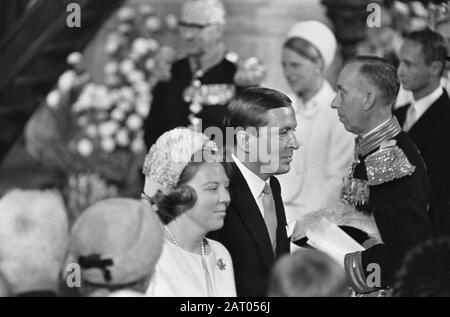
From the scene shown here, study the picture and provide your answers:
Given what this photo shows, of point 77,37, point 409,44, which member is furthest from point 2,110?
point 409,44

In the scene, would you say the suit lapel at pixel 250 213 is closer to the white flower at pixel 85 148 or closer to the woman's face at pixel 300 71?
the woman's face at pixel 300 71

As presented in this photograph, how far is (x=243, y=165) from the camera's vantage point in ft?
17.8

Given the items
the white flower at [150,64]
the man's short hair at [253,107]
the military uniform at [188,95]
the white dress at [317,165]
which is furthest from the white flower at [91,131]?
the man's short hair at [253,107]

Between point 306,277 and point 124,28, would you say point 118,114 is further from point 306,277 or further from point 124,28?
point 306,277

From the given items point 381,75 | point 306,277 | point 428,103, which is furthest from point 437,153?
point 306,277

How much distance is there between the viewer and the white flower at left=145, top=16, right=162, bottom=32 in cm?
1025

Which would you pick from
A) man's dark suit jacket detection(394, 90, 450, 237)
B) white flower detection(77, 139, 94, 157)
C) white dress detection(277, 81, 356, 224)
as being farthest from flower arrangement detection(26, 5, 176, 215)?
man's dark suit jacket detection(394, 90, 450, 237)

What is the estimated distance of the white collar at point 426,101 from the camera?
6840 mm

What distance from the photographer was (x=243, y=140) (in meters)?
5.39

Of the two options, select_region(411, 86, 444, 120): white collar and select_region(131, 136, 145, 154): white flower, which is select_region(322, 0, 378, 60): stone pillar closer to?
select_region(131, 136, 145, 154): white flower

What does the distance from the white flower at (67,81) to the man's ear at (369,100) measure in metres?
4.63

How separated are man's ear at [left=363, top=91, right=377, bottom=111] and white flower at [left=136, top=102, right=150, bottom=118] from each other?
14.5 ft

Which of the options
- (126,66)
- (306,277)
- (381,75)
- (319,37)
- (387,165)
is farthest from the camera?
(126,66)

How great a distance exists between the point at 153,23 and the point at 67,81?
806 mm
